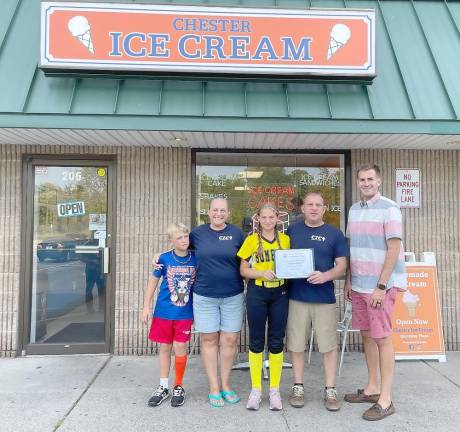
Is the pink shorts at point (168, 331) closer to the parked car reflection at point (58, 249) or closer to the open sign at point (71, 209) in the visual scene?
the parked car reflection at point (58, 249)

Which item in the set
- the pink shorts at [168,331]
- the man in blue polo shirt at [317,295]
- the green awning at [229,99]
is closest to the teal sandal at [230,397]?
the man in blue polo shirt at [317,295]

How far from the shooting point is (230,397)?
145 inches

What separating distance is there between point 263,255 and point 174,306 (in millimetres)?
956

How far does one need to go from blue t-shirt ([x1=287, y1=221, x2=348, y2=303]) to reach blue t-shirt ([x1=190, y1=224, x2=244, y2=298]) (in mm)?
522

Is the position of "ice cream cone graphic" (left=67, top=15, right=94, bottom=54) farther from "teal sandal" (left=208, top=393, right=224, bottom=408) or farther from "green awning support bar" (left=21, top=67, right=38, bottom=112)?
"teal sandal" (left=208, top=393, right=224, bottom=408)

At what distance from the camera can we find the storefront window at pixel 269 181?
204 inches

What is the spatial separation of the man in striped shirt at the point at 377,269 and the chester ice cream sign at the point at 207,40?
5.21 feet

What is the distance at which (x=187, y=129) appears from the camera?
4113mm

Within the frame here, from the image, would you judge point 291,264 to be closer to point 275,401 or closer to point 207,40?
point 275,401

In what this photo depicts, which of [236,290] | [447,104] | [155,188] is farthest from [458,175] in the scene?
[155,188]

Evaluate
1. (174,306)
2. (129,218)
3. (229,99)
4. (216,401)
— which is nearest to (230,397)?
(216,401)

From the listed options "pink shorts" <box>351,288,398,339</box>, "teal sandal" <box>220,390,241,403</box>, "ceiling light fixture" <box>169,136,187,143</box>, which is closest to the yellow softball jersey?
"pink shorts" <box>351,288,398,339</box>

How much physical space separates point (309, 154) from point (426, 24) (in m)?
2.20

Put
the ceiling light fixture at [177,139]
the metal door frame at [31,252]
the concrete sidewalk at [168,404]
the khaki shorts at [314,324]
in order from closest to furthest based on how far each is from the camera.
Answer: the concrete sidewalk at [168,404] < the khaki shorts at [314,324] < the ceiling light fixture at [177,139] < the metal door frame at [31,252]
